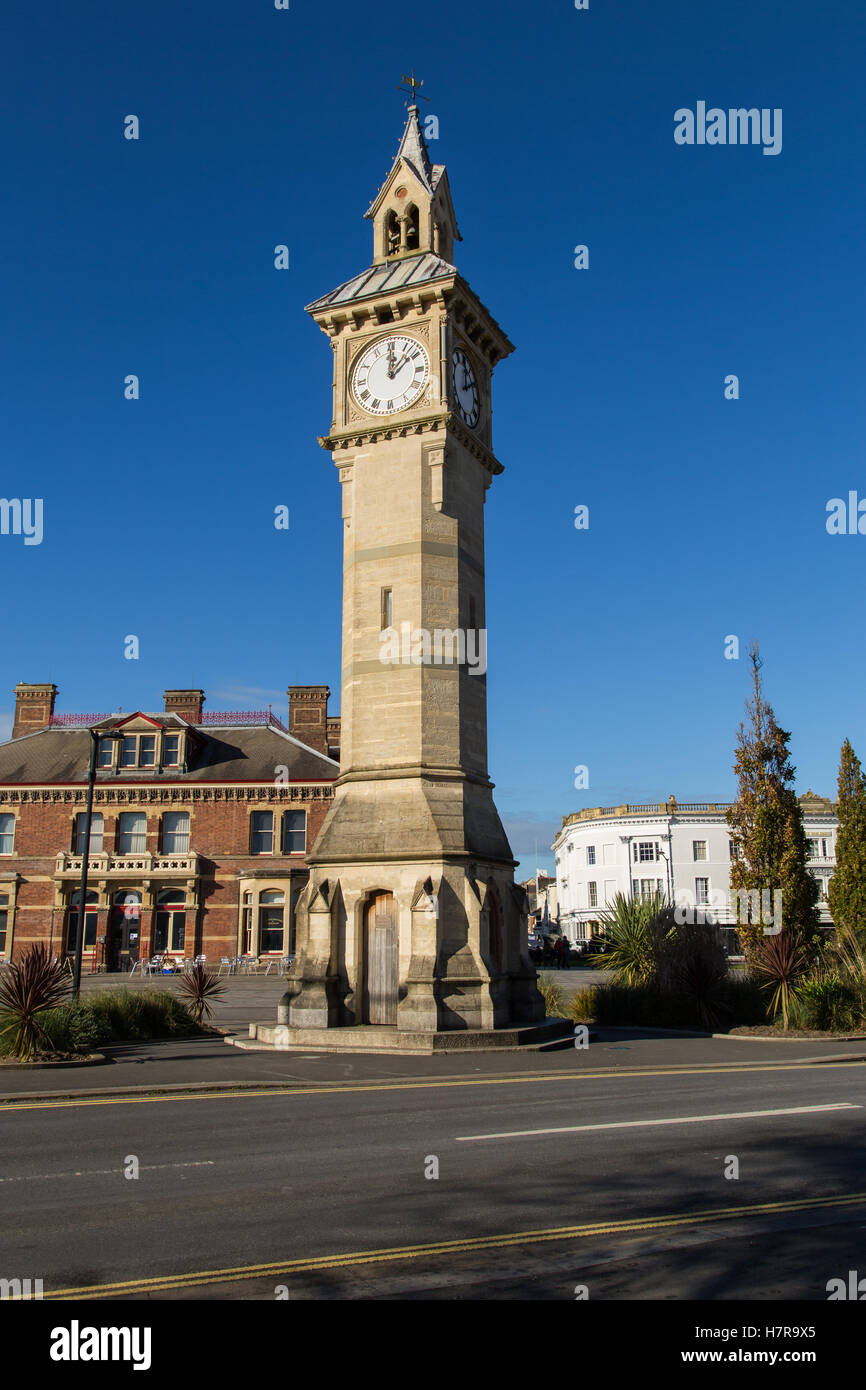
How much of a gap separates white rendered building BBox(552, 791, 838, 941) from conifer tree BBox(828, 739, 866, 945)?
3551 centimetres

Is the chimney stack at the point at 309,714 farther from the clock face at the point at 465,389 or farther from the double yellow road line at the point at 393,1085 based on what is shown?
the double yellow road line at the point at 393,1085

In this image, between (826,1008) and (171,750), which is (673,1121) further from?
(171,750)

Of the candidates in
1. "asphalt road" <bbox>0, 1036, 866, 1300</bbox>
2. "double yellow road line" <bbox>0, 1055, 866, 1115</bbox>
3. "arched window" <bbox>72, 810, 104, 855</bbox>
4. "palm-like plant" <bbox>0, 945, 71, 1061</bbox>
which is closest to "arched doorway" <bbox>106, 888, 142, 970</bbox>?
"arched window" <bbox>72, 810, 104, 855</bbox>

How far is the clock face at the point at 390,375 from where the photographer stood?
23.2 meters

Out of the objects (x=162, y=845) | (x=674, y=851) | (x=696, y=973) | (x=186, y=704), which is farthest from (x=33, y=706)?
(x=674, y=851)

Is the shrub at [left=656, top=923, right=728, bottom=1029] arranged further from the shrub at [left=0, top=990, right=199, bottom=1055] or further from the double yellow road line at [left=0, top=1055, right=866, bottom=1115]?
the shrub at [left=0, top=990, right=199, bottom=1055]

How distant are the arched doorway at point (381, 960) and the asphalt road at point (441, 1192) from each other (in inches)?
231

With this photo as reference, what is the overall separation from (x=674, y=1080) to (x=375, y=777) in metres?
9.02

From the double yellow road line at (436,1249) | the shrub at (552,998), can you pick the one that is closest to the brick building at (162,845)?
the shrub at (552,998)

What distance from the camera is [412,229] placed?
25.8 metres

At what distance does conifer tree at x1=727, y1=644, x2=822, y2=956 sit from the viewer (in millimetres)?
27828

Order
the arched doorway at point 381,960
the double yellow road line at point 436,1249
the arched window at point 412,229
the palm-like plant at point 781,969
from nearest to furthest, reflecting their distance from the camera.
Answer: the double yellow road line at point 436,1249
the arched doorway at point 381,960
the palm-like plant at point 781,969
the arched window at point 412,229
